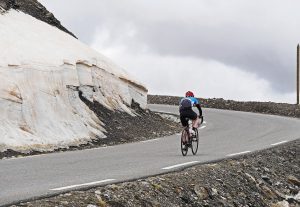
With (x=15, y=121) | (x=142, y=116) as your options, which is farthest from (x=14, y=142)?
(x=142, y=116)

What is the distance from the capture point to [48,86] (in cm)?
1944

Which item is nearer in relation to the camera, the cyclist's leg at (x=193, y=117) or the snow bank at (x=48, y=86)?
the cyclist's leg at (x=193, y=117)

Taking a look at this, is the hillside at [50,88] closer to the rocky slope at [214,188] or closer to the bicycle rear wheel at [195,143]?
the bicycle rear wheel at [195,143]

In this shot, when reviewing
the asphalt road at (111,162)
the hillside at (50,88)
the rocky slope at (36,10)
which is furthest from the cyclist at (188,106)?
the rocky slope at (36,10)

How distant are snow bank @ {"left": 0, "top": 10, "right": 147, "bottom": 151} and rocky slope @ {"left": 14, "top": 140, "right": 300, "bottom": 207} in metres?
5.87

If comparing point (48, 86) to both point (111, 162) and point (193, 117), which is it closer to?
point (193, 117)

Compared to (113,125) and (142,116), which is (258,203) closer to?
(113,125)

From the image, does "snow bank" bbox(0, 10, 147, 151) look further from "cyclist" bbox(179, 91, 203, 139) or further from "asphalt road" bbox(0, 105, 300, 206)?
"cyclist" bbox(179, 91, 203, 139)

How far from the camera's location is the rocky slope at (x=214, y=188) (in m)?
9.17

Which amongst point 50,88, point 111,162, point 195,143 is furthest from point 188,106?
point 50,88

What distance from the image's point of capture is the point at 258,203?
1241 cm

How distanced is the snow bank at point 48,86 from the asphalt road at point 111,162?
1965mm

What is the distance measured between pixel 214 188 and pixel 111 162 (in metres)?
2.66

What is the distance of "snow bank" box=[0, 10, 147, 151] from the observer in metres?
17.2
